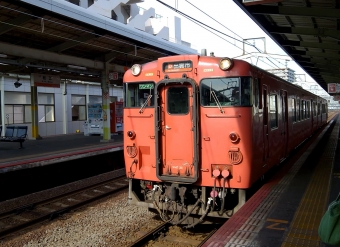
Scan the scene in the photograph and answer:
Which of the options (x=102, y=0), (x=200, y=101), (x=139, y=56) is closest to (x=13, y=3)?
(x=200, y=101)

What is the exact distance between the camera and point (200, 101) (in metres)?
5.85

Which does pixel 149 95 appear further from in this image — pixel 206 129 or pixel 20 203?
pixel 20 203

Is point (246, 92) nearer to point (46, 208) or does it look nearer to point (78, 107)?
point (46, 208)

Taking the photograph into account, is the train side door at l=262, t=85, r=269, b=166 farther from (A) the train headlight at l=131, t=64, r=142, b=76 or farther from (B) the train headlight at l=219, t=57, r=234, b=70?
(A) the train headlight at l=131, t=64, r=142, b=76

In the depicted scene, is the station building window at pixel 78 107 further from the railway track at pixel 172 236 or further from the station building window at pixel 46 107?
the railway track at pixel 172 236

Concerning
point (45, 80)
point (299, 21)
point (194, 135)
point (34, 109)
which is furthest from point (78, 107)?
point (194, 135)

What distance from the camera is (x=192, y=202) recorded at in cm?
609

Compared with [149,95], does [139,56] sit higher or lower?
higher

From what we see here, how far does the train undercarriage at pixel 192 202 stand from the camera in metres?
5.71

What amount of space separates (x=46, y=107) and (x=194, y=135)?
24496mm

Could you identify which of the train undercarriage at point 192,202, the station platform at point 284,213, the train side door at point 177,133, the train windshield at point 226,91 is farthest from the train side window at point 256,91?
the station platform at point 284,213

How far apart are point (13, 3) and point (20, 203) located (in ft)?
18.8

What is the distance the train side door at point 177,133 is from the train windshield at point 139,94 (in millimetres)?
232

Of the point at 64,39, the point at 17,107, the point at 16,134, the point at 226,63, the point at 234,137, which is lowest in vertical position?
the point at 16,134
